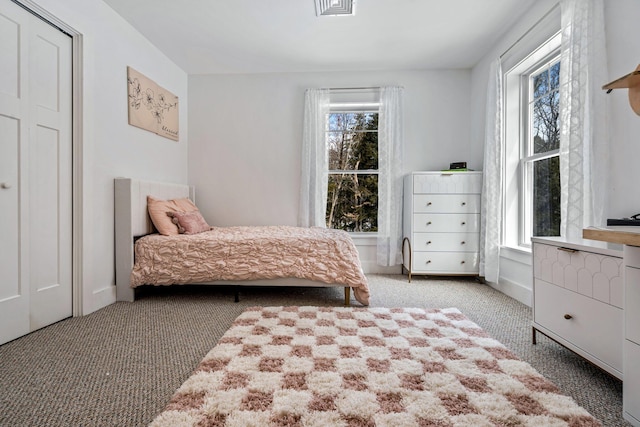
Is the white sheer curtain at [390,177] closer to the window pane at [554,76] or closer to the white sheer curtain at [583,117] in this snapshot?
the window pane at [554,76]

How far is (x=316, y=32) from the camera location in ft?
10.1

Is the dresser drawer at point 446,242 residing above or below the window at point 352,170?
below

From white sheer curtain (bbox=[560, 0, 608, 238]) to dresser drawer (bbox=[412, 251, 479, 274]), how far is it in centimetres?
135

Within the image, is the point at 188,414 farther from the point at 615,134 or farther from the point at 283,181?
the point at 283,181

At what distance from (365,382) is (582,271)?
3.90 feet

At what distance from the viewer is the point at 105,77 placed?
8.69 feet

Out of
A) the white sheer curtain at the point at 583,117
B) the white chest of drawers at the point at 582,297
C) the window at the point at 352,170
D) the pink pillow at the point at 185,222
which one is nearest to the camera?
the white chest of drawers at the point at 582,297

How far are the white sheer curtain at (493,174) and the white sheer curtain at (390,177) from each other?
0.98 m

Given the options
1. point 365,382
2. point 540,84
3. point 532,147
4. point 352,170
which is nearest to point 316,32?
point 352,170

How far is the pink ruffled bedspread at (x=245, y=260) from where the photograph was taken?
2.67 metres

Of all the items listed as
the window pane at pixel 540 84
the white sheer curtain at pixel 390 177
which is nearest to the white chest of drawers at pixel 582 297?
the window pane at pixel 540 84

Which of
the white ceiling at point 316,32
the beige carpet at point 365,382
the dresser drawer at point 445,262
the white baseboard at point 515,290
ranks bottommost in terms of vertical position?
the beige carpet at point 365,382

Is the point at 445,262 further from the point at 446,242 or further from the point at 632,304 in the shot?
the point at 632,304

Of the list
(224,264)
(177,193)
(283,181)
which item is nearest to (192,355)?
(224,264)
